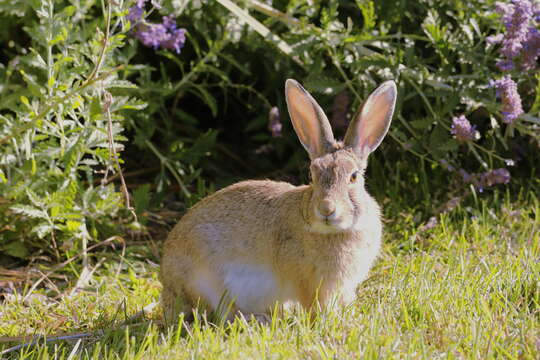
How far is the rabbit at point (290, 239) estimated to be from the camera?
344cm

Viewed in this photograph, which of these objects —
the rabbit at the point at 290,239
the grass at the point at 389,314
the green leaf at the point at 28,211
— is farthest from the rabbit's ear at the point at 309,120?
the green leaf at the point at 28,211

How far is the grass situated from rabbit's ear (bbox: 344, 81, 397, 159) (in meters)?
0.69

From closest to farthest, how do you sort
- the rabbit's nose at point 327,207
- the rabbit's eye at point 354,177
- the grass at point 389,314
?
the grass at point 389,314, the rabbit's nose at point 327,207, the rabbit's eye at point 354,177

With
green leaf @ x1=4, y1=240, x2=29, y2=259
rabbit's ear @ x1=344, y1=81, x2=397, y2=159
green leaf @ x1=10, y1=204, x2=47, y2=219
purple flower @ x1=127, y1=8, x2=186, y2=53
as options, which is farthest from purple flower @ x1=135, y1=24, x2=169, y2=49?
rabbit's ear @ x1=344, y1=81, x2=397, y2=159

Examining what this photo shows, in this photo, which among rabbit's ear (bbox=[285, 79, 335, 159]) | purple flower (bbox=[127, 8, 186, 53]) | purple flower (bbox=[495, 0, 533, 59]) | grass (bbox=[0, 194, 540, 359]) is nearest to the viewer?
grass (bbox=[0, 194, 540, 359])

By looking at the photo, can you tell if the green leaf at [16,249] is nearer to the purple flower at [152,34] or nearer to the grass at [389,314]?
the grass at [389,314]

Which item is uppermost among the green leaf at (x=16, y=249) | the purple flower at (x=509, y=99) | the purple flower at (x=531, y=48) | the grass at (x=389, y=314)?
the purple flower at (x=531, y=48)

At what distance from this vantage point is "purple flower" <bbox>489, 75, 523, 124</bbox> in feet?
14.0

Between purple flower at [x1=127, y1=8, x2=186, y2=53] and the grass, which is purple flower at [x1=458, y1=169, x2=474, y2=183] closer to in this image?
the grass

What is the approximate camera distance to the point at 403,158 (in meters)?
5.16

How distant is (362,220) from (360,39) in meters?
1.47

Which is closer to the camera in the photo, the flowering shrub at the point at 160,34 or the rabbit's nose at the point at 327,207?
the rabbit's nose at the point at 327,207

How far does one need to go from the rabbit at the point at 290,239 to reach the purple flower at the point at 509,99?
3.25 feet

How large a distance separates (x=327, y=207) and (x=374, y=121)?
630 millimetres
